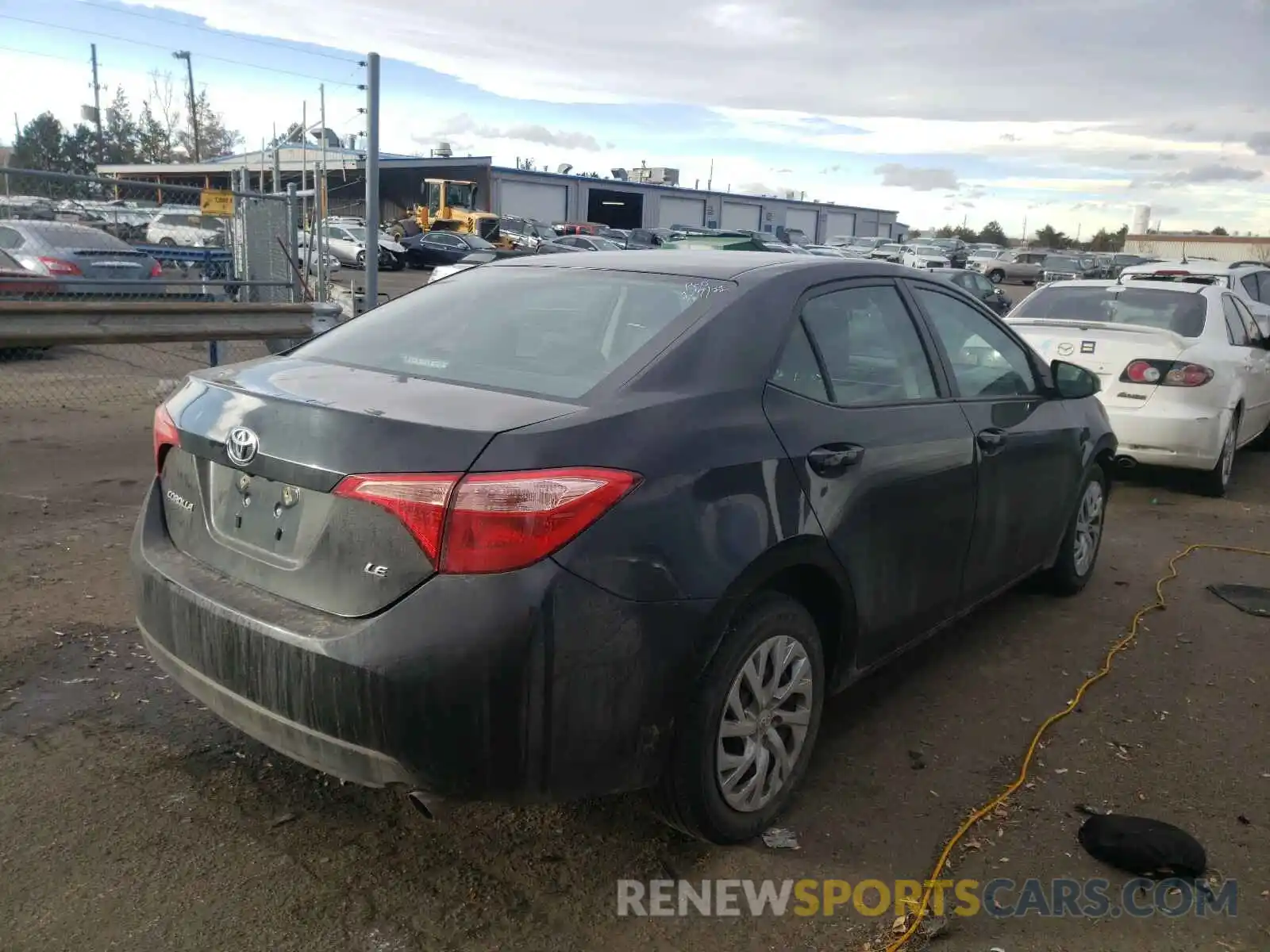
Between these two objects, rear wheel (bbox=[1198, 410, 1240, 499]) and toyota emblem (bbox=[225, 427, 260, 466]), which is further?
rear wheel (bbox=[1198, 410, 1240, 499])

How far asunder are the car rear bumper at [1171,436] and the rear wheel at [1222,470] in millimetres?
266

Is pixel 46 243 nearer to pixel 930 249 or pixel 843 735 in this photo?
pixel 843 735

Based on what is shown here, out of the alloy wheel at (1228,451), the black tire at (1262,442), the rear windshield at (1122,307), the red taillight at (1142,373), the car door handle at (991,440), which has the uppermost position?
the rear windshield at (1122,307)

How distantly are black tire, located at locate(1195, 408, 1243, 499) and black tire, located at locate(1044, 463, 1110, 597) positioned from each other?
2.72 metres

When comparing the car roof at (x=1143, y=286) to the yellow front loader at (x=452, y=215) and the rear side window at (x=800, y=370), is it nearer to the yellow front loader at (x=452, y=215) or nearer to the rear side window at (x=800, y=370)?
the rear side window at (x=800, y=370)

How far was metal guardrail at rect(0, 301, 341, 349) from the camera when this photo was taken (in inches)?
288

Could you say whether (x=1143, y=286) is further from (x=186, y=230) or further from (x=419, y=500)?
(x=186, y=230)

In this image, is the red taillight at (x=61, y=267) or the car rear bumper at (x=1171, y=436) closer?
the car rear bumper at (x=1171, y=436)

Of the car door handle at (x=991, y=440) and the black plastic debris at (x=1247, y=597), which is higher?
the car door handle at (x=991, y=440)

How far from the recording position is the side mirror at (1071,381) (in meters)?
4.77

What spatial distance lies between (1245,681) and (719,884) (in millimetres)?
2826

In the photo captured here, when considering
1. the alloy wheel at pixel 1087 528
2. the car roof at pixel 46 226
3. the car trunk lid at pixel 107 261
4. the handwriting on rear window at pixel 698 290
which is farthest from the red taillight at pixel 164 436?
the car trunk lid at pixel 107 261

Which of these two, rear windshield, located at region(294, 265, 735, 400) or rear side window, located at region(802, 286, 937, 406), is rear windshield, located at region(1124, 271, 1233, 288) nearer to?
rear side window, located at region(802, 286, 937, 406)

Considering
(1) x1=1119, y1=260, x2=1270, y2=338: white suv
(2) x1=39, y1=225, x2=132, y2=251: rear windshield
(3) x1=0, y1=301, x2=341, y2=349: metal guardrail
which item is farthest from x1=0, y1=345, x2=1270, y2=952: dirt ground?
(2) x1=39, y1=225, x2=132, y2=251: rear windshield
